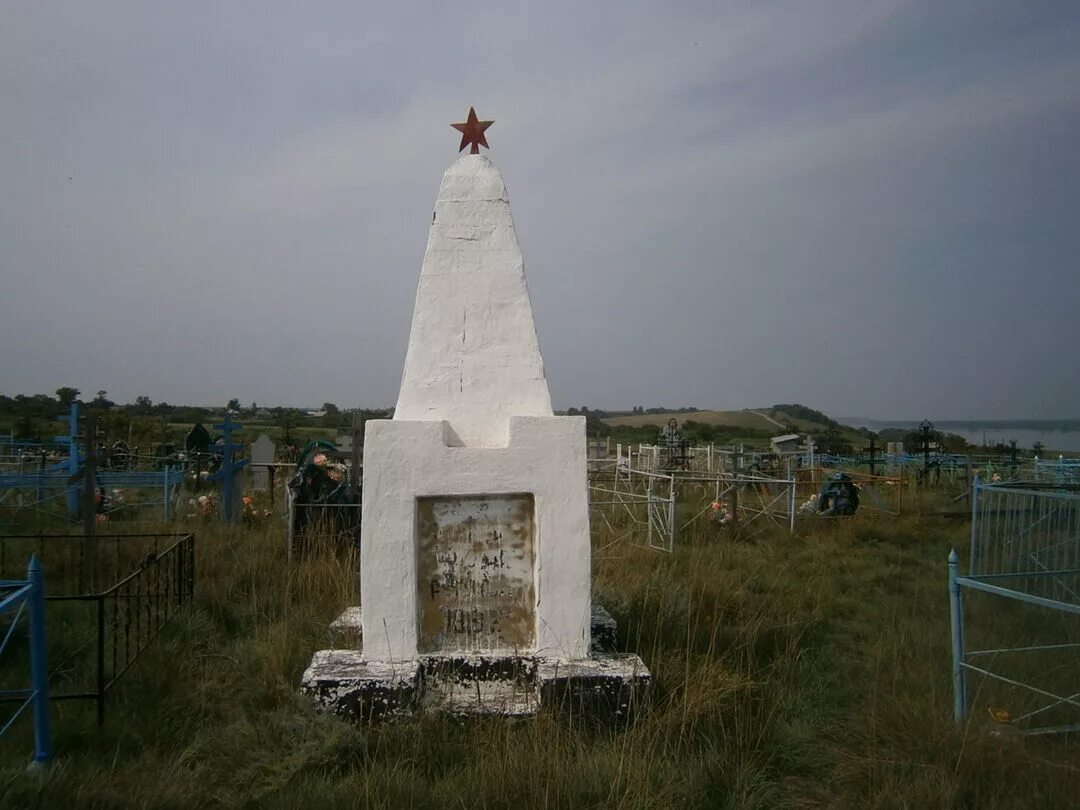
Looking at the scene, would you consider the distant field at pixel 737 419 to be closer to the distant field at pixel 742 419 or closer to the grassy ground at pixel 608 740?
the distant field at pixel 742 419

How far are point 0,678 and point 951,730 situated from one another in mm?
5872

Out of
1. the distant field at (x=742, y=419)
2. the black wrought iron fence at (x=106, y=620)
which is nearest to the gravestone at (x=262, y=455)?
the black wrought iron fence at (x=106, y=620)


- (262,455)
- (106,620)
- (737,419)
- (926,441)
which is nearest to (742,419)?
(737,419)

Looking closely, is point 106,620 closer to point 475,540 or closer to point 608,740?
point 475,540

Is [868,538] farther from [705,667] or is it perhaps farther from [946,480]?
[946,480]

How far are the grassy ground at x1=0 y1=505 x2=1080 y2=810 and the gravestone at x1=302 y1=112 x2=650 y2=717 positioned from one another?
15.0 inches

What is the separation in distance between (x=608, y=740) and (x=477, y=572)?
1.19 metres

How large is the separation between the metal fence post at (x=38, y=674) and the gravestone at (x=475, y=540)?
1.31 m

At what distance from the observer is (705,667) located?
459cm

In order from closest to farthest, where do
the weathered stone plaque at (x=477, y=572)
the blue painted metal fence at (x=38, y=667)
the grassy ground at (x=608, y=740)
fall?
the grassy ground at (x=608, y=740), the blue painted metal fence at (x=38, y=667), the weathered stone plaque at (x=477, y=572)

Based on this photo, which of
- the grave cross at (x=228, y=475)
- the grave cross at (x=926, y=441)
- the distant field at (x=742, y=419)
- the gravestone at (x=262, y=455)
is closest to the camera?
the grave cross at (x=228, y=475)

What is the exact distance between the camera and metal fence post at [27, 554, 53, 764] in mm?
3760

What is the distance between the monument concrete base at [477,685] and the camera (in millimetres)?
4039

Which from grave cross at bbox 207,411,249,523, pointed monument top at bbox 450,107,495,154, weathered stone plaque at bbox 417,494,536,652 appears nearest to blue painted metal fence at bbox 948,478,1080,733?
weathered stone plaque at bbox 417,494,536,652
